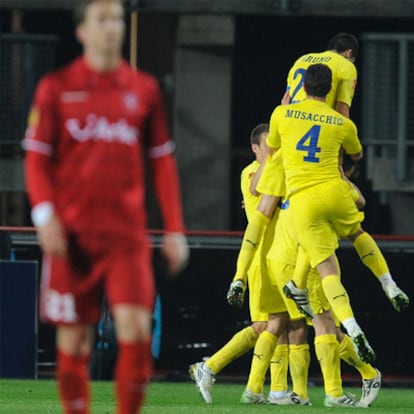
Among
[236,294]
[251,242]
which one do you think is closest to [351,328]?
[236,294]

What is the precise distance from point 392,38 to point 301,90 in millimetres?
8613

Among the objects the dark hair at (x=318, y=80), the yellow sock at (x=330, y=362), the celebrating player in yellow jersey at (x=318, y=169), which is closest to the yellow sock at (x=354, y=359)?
the yellow sock at (x=330, y=362)

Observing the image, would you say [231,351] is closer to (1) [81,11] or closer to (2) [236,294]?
(2) [236,294]

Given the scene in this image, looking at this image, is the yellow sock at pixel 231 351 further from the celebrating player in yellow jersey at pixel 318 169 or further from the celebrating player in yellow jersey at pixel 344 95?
the celebrating player in yellow jersey at pixel 318 169

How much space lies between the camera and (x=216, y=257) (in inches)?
608

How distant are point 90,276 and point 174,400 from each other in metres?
5.55

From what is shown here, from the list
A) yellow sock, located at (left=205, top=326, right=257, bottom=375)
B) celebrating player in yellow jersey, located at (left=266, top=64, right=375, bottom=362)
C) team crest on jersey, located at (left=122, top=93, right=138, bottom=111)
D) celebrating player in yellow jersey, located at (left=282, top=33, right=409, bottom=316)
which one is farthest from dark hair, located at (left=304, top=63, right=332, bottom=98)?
team crest on jersey, located at (left=122, top=93, right=138, bottom=111)

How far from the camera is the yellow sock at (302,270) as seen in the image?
1143cm

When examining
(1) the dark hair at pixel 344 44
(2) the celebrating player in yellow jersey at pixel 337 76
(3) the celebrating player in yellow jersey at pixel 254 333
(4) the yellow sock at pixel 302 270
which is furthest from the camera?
(1) the dark hair at pixel 344 44

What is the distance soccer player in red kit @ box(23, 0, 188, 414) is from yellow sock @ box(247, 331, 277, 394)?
5047mm

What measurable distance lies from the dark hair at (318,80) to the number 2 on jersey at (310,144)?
0.80 ft

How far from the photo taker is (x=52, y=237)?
21.9 feet

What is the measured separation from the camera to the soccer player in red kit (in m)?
6.87

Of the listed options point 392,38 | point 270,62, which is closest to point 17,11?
point 270,62
